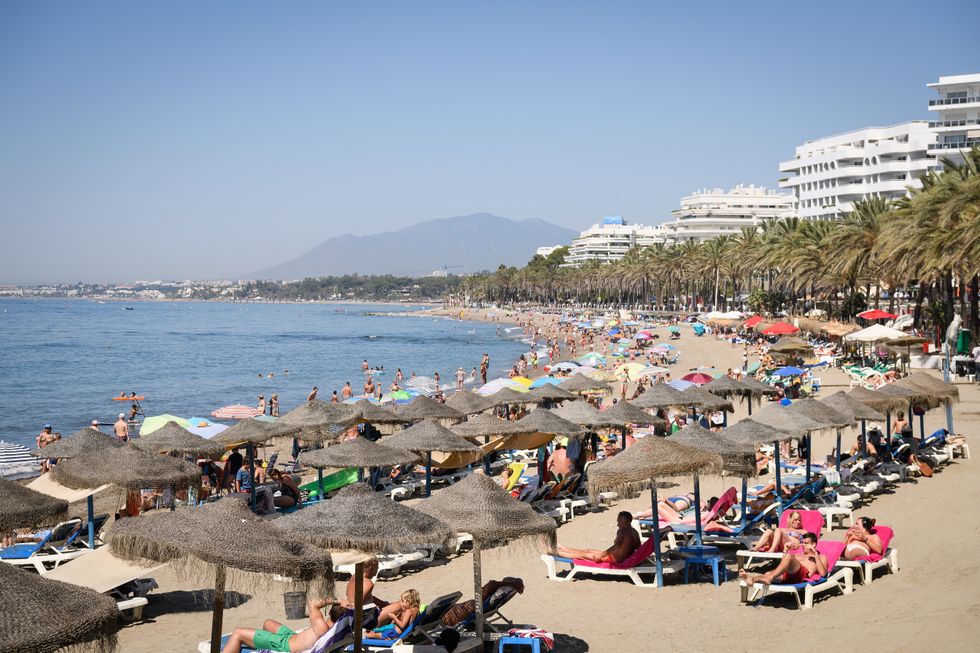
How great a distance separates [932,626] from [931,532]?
405 centimetres

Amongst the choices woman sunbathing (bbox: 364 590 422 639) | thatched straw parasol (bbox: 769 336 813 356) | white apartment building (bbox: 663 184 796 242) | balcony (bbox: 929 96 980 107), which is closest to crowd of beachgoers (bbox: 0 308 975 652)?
woman sunbathing (bbox: 364 590 422 639)

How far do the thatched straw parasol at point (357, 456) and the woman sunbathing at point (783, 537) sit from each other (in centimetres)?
482

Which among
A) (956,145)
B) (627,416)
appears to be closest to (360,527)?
(627,416)

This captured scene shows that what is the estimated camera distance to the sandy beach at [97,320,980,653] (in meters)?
8.22

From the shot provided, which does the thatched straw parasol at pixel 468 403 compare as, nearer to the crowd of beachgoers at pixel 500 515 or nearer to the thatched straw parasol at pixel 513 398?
the crowd of beachgoers at pixel 500 515

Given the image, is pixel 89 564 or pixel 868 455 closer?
pixel 89 564

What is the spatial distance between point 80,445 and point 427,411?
6532 mm

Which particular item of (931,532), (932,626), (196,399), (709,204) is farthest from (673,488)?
(709,204)

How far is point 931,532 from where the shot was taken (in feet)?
39.0

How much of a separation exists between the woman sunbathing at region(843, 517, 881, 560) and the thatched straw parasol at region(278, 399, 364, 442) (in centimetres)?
930

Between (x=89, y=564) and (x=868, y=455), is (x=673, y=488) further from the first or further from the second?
(x=89, y=564)

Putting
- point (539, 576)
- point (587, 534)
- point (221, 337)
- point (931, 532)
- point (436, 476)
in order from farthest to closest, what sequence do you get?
point (221, 337) < point (436, 476) < point (587, 534) < point (931, 532) < point (539, 576)

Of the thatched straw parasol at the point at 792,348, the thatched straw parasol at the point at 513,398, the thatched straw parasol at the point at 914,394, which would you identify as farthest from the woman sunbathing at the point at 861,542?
the thatched straw parasol at the point at 792,348

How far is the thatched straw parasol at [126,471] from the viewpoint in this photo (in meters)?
10.7
